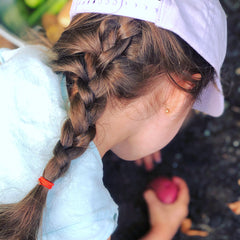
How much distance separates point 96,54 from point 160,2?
155mm

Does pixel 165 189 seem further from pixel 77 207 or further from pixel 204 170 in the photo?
pixel 77 207

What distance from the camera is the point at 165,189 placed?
3.83 feet

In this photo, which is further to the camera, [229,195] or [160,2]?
[229,195]

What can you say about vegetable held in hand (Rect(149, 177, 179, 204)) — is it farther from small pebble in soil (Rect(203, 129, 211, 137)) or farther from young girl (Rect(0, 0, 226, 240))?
young girl (Rect(0, 0, 226, 240))

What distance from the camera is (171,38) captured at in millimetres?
601

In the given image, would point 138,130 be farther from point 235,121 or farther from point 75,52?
point 235,121

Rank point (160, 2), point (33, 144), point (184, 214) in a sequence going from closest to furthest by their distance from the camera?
point (160, 2) → point (33, 144) → point (184, 214)

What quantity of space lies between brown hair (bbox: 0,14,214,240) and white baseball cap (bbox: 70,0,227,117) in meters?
0.02

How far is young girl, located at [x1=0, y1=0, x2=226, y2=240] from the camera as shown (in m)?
0.59

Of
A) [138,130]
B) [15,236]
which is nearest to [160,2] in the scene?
[138,130]

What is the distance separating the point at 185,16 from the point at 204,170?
73 cm

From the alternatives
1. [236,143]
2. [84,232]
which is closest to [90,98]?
[84,232]

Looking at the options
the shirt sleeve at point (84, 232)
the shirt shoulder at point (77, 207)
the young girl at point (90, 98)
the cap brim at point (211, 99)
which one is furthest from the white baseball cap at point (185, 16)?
the shirt sleeve at point (84, 232)

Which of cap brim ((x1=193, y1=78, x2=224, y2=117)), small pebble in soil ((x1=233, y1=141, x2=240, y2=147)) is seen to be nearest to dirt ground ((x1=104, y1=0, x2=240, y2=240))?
small pebble in soil ((x1=233, y1=141, x2=240, y2=147))
